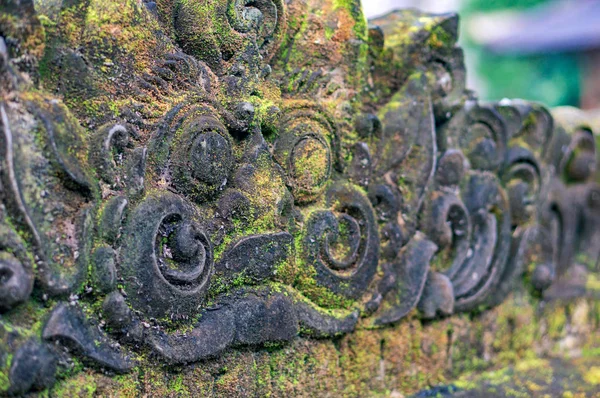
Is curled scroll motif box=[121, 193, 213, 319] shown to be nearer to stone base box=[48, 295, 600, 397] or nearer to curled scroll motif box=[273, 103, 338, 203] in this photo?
stone base box=[48, 295, 600, 397]

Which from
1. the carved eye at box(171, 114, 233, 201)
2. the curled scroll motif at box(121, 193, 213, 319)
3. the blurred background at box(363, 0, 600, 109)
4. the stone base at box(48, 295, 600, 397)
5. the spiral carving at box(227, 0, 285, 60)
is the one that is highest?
the blurred background at box(363, 0, 600, 109)

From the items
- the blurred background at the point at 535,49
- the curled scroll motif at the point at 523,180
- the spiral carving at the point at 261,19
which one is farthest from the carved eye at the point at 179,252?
the blurred background at the point at 535,49

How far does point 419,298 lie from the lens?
2.28 m

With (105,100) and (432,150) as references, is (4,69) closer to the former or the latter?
(105,100)

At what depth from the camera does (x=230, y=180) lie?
1.84 metres

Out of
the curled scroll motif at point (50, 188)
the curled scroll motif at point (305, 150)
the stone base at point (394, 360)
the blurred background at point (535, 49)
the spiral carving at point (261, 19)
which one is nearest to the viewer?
the curled scroll motif at point (50, 188)

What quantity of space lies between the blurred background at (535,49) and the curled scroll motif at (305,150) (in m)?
11.8

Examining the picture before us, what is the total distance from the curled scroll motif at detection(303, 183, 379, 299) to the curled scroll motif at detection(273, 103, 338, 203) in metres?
0.08

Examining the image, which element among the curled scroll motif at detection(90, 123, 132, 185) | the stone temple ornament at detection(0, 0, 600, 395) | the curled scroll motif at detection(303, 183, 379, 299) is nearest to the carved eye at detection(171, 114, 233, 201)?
the stone temple ornament at detection(0, 0, 600, 395)

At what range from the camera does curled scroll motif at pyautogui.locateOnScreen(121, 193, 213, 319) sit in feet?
5.21

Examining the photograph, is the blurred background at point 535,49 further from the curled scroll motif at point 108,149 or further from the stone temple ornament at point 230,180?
the curled scroll motif at point 108,149

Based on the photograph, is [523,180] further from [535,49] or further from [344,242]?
[535,49]

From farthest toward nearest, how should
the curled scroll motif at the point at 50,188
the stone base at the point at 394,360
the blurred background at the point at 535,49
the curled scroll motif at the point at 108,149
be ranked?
the blurred background at the point at 535,49 → the stone base at the point at 394,360 → the curled scroll motif at the point at 108,149 → the curled scroll motif at the point at 50,188

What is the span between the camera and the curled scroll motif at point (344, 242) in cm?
201
